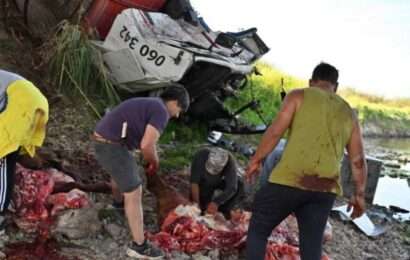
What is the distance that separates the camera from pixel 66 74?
8.30 metres

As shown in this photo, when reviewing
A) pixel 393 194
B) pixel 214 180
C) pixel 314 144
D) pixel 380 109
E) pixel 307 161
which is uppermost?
pixel 314 144

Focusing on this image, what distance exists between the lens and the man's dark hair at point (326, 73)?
3.97m

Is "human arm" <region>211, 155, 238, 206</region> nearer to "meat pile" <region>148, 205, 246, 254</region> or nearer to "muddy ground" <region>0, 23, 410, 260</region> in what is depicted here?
"meat pile" <region>148, 205, 246, 254</region>

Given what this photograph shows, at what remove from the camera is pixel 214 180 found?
5.66 meters

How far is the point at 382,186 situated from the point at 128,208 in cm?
907

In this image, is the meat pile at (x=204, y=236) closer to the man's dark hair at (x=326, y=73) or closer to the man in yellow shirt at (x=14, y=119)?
the man in yellow shirt at (x=14, y=119)

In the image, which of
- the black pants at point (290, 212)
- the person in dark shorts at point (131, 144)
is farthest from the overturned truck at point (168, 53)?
the black pants at point (290, 212)

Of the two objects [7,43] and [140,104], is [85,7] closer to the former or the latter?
[7,43]

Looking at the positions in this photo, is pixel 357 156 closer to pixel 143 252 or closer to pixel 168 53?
pixel 143 252

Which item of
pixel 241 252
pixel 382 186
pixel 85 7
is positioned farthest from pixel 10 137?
pixel 382 186

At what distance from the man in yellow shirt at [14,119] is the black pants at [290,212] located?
1.83m

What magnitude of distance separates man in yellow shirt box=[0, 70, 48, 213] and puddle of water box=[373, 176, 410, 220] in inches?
265

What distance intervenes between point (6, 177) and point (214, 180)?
212 centimetres

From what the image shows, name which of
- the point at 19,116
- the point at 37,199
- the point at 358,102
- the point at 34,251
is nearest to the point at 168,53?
the point at 37,199
